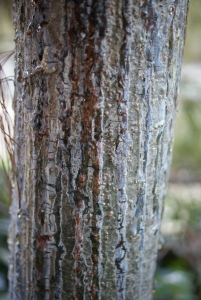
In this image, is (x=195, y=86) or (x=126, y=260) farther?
(x=195, y=86)

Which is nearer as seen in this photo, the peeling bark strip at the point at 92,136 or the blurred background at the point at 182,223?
the peeling bark strip at the point at 92,136

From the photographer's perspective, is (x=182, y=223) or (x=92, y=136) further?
(x=182, y=223)

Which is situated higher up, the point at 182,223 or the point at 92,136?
the point at 92,136

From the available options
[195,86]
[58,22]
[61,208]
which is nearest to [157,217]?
[61,208]

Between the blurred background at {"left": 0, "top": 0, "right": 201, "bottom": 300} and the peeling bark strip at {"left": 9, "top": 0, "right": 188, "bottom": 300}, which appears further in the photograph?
the blurred background at {"left": 0, "top": 0, "right": 201, "bottom": 300}

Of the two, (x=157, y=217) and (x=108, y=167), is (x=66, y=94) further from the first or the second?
(x=157, y=217)

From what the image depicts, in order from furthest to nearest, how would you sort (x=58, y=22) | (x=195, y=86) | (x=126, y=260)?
(x=195, y=86)
(x=126, y=260)
(x=58, y=22)

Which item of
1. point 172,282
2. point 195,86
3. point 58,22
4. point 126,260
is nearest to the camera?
point 58,22

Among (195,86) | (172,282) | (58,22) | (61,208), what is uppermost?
(195,86)
